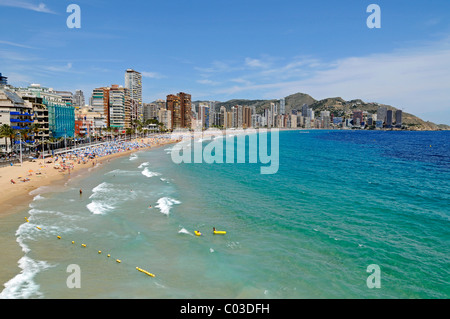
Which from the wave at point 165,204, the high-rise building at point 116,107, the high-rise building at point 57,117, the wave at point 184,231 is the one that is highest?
the high-rise building at point 116,107

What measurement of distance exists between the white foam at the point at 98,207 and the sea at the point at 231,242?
0.42 ft

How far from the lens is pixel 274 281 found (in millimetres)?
16594

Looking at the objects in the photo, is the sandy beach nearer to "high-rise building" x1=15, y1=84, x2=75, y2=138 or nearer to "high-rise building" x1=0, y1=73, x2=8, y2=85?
"high-rise building" x1=15, y1=84, x2=75, y2=138

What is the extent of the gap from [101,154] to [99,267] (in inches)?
2386

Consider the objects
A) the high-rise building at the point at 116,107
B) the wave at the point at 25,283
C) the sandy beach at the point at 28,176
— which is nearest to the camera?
the wave at the point at 25,283

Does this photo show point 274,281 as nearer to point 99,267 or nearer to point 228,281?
point 228,281

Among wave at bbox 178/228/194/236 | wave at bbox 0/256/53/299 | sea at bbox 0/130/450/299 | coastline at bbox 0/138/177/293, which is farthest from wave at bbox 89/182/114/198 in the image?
wave at bbox 0/256/53/299

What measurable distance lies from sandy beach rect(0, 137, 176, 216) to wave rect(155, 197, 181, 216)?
13835 mm

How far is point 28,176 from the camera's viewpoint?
4316cm

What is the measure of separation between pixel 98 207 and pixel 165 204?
6709 mm

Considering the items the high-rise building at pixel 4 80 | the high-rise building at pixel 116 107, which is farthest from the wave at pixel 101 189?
the high-rise building at pixel 116 107

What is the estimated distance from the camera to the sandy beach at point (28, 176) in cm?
3225

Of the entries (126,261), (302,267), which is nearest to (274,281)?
(302,267)

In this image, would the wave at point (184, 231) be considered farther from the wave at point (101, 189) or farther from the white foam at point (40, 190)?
the white foam at point (40, 190)
